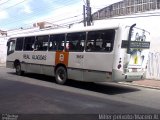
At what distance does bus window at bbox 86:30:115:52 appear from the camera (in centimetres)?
1302

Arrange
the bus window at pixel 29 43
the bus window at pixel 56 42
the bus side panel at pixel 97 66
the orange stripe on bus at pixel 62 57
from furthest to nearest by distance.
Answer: the bus window at pixel 29 43
the bus window at pixel 56 42
the orange stripe on bus at pixel 62 57
the bus side panel at pixel 97 66

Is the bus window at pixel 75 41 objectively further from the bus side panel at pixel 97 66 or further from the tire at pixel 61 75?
the tire at pixel 61 75

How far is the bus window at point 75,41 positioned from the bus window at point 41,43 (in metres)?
2.06

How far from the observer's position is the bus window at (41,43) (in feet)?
56.7

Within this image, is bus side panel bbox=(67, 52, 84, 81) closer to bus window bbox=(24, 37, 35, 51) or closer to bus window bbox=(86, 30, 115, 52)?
bus window bbox=(86, 30, 115, 52)

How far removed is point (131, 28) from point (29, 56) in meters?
7.85

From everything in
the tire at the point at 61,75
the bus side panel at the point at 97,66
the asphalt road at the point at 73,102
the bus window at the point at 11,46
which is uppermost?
the bus window at the point at 11,46

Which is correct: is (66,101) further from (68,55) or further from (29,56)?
(29,56)

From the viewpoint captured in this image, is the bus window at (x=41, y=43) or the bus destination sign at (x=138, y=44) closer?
the bus destination sign at (x=138, y=44)

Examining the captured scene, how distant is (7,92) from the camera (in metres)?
12.8

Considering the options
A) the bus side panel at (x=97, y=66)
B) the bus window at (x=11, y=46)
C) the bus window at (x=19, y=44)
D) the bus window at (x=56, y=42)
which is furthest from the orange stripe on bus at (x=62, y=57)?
the bus window at (x=11, y=46)

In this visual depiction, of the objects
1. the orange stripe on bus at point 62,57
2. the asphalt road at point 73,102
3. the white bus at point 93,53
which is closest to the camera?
the asphalt road at point 73,102

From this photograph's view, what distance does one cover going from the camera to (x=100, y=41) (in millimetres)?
13539

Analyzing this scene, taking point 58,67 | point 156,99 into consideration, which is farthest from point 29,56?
point 156,99
